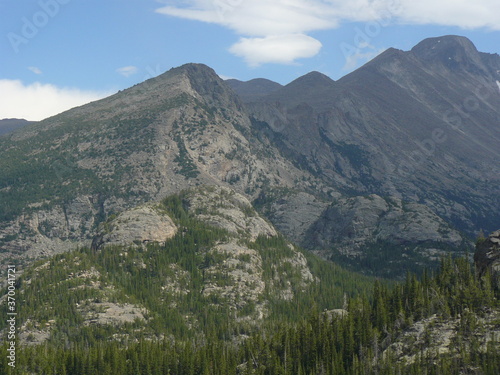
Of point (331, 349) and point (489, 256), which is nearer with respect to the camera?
point (331, 349)

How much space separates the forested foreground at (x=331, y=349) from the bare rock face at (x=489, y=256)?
4.55m

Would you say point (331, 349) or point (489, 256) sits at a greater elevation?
point (489, 256)

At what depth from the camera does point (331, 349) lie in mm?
181250

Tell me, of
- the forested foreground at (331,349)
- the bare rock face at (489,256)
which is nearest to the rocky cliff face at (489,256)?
the bare rock face at (489,256)

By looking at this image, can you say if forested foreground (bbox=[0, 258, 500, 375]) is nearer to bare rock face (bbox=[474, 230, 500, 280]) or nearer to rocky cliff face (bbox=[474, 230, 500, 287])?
rocky cliff face (bbox=[474, 230, 500, 287])

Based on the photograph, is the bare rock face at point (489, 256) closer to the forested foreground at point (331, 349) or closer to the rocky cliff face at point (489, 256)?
the rocky cliff face at point (489, 256)

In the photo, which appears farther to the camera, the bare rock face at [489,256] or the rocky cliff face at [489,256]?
the bare rock face at [489,256]

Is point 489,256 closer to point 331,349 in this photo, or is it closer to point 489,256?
point 489,256

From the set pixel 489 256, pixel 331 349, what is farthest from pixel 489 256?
pixel 331 349

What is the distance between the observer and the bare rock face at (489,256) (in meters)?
179

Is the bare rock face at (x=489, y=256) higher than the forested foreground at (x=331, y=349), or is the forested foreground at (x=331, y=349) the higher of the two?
the bare rock face at (x=489, y=256)

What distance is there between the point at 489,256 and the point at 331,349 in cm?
5614

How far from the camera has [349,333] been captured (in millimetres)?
183625

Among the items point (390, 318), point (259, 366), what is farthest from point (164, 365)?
point (390, 318)
